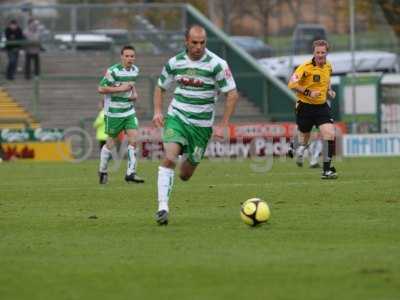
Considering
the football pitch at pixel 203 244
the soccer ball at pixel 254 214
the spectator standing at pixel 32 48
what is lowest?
the football pitch at pixel 203 244

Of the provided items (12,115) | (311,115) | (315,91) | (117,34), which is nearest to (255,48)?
(117,34)

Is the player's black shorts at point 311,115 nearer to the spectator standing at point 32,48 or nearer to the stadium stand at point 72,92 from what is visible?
the stadium stand at point 72,92

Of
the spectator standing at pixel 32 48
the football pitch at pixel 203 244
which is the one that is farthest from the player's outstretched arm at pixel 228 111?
the spectator standing at pixel 32 48

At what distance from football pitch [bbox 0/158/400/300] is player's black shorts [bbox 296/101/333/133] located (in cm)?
293

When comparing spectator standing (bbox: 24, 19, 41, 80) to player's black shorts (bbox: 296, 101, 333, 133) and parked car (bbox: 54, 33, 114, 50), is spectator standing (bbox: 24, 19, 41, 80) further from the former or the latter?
player's black shorts (bbox: 296, 101, 333, 133)

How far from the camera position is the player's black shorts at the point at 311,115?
22938mm

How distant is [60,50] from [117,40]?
1899 millimetres

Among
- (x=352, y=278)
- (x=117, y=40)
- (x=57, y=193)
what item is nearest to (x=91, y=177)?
(x=57, y=193)

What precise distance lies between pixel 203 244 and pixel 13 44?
2824 centimetres

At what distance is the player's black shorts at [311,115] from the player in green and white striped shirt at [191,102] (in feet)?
29.6

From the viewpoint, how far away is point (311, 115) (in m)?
23.1

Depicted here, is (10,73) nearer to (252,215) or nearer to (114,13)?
(114,13)

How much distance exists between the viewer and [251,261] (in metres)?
10.6

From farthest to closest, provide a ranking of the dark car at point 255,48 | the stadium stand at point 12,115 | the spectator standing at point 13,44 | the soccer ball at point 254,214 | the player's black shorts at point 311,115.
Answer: the dark car at point 255,48 < the spectator standing at point 13,44 < the stadium stand at point 12,115 < the player's black shorts at point 311,115 < the soccer ball at point 254,214
